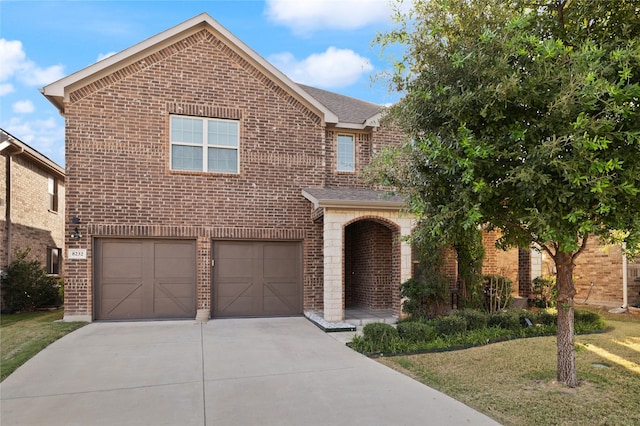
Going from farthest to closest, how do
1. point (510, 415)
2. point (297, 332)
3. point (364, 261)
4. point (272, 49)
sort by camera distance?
1. point (272, 49)
2. point (364, 261)
3. point (297, 332)
4. point (510, 415)

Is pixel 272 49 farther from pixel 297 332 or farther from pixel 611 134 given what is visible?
pixel 611 134

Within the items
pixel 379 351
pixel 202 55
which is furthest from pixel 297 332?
pixel 202 55

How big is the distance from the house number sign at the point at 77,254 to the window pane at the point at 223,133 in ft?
14.3

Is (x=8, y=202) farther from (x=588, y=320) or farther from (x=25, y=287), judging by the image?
(x=588, y=320)

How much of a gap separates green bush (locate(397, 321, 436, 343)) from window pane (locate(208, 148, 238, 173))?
6.49 metres

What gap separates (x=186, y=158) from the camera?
11547mm

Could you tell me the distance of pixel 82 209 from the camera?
35.3 feet

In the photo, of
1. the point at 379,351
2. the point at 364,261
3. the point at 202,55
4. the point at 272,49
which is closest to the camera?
the point at 379,351

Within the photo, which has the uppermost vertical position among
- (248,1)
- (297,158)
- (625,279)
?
(248,1)

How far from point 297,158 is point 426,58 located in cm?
696

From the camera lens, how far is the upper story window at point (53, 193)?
16828 mm

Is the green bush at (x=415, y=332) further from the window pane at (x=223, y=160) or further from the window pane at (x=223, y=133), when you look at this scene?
the window pane at (x=223, y=133)

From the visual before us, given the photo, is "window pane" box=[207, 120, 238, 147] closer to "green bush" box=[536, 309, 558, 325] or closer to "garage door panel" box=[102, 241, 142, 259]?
"garage door panel" box=[102, 241, 142, 259]

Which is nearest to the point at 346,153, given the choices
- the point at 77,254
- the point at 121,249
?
the point at 121,249
